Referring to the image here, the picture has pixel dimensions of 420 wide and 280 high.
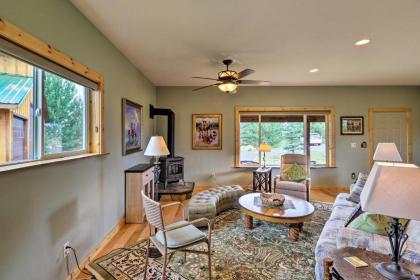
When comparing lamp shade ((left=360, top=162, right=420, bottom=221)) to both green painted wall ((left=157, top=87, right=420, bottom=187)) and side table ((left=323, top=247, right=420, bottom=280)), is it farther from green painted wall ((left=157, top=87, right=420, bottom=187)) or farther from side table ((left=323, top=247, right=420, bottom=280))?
green painted wall ((left=157, top=87, right=420, bottom=187))

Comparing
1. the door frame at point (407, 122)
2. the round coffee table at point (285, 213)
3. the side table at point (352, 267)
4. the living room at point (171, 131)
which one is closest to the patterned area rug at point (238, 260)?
the living room at point (171, 131)

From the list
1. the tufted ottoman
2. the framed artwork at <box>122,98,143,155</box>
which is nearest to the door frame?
the tufted ottoman

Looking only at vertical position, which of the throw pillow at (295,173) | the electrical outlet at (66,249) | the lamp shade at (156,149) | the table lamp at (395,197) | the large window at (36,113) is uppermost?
the large window at (36,113)

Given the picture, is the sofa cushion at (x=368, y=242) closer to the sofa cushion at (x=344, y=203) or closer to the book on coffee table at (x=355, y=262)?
the book on coffee table at (x=355, y=262)

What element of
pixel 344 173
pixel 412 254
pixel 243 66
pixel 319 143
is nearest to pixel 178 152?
pixel 243 66

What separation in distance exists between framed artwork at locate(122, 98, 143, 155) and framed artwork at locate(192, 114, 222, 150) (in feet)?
5.37

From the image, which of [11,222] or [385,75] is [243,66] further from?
[11,222]

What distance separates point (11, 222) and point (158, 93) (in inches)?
183

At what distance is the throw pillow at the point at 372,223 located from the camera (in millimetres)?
1900

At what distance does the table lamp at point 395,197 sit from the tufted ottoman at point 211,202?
223 centimetres

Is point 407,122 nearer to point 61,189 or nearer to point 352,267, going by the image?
point 352,267

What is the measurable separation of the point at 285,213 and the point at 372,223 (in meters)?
1.03

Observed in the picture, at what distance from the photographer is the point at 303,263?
7.84 ft

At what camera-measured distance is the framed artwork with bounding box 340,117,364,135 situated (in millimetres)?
5637
